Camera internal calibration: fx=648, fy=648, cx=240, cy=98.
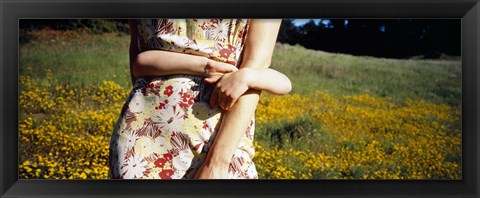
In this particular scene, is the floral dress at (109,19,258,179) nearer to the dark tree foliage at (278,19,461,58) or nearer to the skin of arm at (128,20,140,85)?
the skin of arm at (128,20,140,85)

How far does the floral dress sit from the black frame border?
0.20 meters

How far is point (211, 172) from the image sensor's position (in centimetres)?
267

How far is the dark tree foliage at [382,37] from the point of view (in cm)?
293

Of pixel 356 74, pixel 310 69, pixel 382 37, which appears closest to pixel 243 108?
pixel 310 69

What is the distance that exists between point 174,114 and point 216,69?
24 centimetres

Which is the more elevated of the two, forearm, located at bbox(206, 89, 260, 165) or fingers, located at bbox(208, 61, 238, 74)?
fingers, located at bbox(208, 61, 238, 74)

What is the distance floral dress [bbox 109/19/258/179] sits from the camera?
249 centimetres

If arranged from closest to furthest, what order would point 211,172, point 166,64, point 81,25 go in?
point 166,64
point 211,172
point 81,25

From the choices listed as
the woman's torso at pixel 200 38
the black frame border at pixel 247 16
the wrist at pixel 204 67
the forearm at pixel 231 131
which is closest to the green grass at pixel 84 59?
the black frame border at pixel 247 16

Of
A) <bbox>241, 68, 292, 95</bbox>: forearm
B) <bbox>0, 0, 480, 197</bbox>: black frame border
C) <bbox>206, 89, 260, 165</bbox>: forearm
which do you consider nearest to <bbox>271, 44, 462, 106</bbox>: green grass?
<bbox>241, 68, 292, 95</bbox>: forearm

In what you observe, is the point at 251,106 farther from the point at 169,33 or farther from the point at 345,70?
the point at 345,70

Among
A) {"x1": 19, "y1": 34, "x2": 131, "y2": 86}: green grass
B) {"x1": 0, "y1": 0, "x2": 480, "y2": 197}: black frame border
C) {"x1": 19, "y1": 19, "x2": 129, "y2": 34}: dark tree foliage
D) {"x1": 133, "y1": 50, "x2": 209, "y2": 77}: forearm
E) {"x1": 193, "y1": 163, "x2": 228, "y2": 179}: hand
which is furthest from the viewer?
{"x1": 19, "y1": 34, "x2": 131, "y2": 86}: green grass

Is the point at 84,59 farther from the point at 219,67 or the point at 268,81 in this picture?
the point at 268,81

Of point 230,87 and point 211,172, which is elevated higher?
point 230,87
